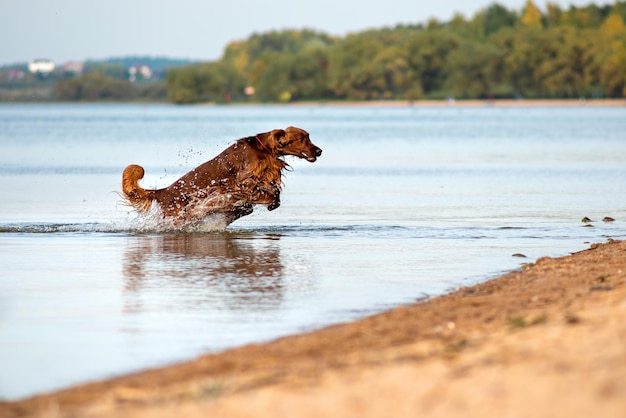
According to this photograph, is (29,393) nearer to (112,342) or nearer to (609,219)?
(112,342)

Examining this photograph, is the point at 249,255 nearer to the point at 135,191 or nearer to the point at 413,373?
the point at 135,191

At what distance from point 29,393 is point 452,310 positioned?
333 cm

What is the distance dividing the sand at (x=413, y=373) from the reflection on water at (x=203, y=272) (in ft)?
5.44

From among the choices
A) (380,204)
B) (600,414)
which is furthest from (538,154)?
(600,414)

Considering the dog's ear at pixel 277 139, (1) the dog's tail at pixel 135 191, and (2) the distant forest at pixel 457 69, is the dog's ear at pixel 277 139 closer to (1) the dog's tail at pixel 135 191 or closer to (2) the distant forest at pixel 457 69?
(1) the dog's tail at pixel 135 191

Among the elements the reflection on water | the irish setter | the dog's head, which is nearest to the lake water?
the reflection on water

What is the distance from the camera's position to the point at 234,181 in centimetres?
1477

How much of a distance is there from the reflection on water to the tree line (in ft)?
432

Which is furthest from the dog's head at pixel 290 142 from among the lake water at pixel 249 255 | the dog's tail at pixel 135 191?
the dog's tail at pixel 135 191

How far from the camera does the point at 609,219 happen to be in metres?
16.6

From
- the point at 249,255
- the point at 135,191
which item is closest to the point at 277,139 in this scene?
the point at 135,191

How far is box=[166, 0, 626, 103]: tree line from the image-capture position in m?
155

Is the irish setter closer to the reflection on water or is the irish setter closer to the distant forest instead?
the reflection on water

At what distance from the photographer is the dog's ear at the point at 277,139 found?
48.0 ft
